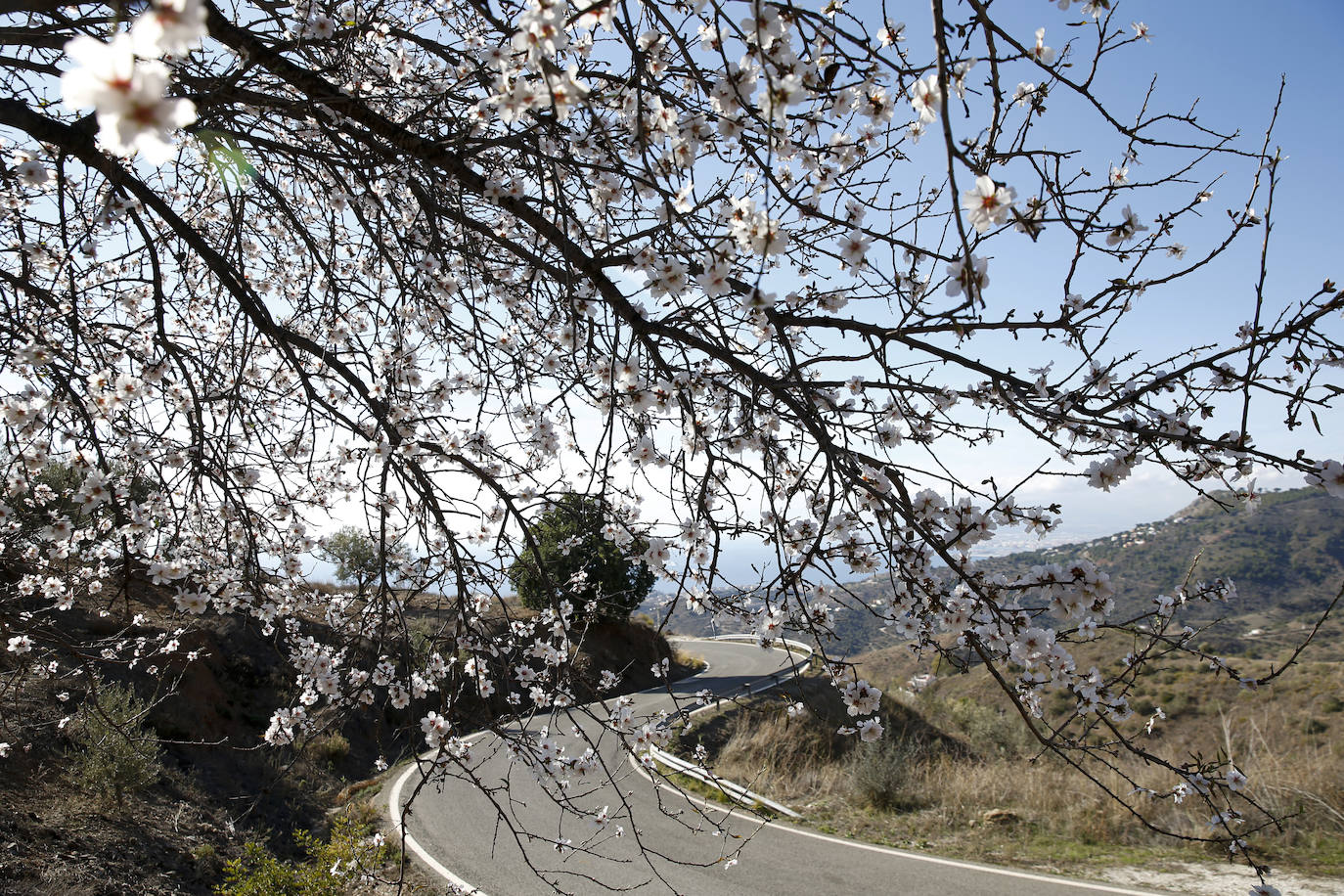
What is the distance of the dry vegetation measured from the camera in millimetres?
6172

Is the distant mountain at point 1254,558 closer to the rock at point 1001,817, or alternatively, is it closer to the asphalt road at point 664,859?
the asphalt road at point 664,859

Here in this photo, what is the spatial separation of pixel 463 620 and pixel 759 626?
1.47 metres

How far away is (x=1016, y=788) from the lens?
26.2 ft

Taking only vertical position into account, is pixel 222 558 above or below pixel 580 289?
below

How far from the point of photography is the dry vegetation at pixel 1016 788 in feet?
20.2

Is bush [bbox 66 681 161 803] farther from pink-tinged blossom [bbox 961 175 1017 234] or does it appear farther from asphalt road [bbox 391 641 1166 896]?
pink-tinged blossom [bbox 961 175 1017 234]

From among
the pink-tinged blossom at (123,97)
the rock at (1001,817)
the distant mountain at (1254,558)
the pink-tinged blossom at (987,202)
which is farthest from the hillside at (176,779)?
the distant mountain at (1254,558)

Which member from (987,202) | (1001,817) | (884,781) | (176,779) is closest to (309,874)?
(176,779)

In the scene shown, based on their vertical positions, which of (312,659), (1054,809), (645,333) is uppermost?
(645,333)

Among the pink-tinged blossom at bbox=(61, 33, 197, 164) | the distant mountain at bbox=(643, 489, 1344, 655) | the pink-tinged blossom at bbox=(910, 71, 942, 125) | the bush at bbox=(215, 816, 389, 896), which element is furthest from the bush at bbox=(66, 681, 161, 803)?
the distant mountain at bbox=(643, 489, 1344, 655)

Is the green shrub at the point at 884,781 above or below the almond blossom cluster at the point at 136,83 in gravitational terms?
below

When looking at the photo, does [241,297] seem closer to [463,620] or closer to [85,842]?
[463,620]

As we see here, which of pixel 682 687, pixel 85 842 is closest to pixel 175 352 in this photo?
pixel 85 842

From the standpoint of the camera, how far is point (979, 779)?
831cm
